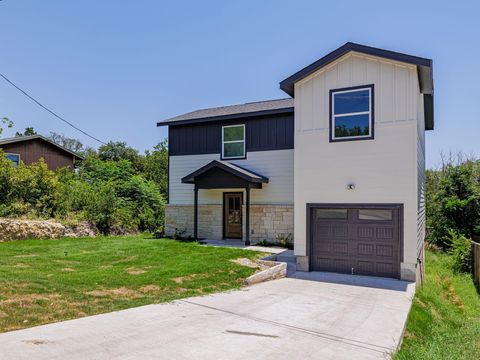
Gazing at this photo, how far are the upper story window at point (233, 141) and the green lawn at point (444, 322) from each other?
8.44m

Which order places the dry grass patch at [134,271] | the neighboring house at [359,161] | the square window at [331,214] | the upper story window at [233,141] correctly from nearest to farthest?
the dry grass patch at [134,271]
the neighboring house at [359,161]
the square window at [331,214]
the upper story window at [233,141]

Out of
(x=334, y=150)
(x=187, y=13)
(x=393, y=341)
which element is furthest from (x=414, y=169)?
(x=187, y=13)

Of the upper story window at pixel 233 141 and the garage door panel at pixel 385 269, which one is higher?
the upper story window at pixel 233 141

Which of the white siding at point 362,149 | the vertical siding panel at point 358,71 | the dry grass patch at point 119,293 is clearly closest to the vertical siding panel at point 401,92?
the white siding at point 362,149

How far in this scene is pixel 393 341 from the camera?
5289mm

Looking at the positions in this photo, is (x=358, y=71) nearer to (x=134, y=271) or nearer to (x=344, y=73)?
(x=344, y=73)

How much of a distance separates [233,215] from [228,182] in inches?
73.5

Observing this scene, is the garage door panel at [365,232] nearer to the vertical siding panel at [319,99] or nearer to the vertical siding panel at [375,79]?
the vertical siding panel at [375,79]

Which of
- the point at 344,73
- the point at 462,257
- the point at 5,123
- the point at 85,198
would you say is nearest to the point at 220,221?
the point at 85,198

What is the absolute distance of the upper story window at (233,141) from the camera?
15.4 meters

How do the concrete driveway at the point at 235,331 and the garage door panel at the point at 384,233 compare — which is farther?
the garage door panel at the point at 384,233

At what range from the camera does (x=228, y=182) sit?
14.4 metres

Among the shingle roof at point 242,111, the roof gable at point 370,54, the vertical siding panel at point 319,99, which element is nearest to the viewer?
the roof gable at point 370,54

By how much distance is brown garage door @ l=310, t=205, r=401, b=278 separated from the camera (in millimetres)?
9523
